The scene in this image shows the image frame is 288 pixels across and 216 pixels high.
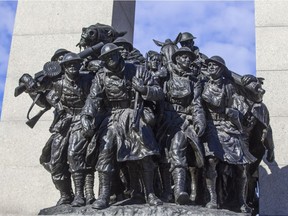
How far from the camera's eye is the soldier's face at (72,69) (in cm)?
770

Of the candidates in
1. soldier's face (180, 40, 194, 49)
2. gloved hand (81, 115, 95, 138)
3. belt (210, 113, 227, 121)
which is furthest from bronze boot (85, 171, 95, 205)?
soldier's face (180, 40, 194, 49)

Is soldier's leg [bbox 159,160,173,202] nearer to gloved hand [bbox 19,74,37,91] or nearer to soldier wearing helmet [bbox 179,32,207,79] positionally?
soldier wearing helmet [bbox 179,32,207,79]

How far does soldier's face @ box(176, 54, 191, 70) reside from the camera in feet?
25.8

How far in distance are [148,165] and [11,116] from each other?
159 inches

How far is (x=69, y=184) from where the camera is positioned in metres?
7.96

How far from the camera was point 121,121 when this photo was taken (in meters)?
7.37

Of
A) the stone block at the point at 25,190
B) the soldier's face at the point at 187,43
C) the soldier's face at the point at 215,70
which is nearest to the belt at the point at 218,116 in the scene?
the soldier's face at the point at 215,70

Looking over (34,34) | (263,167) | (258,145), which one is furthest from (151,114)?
(34,34)

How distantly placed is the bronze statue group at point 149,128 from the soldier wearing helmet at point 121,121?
13mm

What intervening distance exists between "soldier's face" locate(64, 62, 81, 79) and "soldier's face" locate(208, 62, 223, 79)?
183 cm

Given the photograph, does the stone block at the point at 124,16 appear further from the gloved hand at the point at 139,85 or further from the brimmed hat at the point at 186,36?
the gloved hand at the point at 139,85

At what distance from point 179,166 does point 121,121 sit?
3.11 ft

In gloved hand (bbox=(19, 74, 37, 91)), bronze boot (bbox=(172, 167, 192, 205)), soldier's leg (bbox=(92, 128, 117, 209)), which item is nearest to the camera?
bronze boot (bbox=(172, 167, 192, 205))

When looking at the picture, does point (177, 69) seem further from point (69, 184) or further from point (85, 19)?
point (85, 19)
